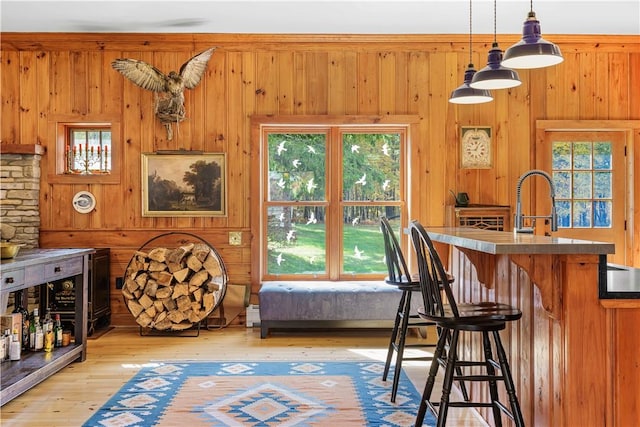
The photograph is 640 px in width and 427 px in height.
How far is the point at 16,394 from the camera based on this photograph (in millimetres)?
3029

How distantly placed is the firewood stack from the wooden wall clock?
8.61 feet

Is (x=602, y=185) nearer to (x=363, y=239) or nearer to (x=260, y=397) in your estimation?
(x=363, y=239)

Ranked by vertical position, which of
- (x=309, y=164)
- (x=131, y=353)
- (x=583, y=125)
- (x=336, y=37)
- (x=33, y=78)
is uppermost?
(x=336, y=37)

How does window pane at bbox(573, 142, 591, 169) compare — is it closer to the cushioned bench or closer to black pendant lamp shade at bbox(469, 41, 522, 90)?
the cushioned bench

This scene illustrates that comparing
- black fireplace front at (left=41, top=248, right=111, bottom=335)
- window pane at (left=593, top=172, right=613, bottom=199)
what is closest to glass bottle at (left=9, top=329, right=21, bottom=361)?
black fireplace front at (left=41, top=248, right=111, bottom=335)

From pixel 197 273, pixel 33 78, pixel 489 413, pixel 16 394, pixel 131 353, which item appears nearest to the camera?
pixel 489 413

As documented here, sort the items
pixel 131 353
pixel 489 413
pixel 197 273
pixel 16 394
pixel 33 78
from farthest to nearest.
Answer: pixel 33 78
pixel 197 273
pixel 131 353
pixel 16 394
pixel 489 413

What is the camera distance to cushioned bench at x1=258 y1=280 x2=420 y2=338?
4.67 m

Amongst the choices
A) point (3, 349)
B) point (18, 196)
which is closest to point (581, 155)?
point (3, 349)

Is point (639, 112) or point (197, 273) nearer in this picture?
point (197, 273)

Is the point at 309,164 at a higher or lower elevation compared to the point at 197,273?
higher

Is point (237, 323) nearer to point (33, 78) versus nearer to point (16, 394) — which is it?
point (16, 394)

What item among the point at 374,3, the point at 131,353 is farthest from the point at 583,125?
the point at 131,353

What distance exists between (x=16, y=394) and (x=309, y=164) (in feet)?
10.5
